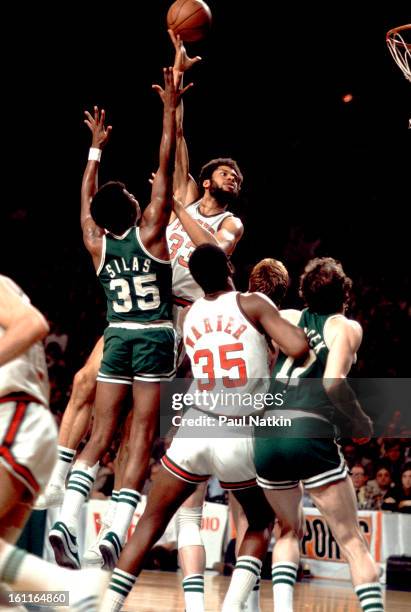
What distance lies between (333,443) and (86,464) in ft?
6.35

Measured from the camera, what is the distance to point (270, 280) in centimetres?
641

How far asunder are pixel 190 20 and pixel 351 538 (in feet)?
13.1

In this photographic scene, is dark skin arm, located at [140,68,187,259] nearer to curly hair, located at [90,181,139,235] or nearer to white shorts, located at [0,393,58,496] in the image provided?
curly hair, located at [90,181,139,235]

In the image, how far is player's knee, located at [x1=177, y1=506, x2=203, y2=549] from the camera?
6.28 meters

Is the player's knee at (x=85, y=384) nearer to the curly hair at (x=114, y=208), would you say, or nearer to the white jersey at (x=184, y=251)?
the white jersey at (x=184, y=251)

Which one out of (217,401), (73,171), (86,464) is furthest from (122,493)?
(73,171)

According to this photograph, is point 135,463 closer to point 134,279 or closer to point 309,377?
point 134,279

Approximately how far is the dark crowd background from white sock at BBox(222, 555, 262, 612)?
841 cm

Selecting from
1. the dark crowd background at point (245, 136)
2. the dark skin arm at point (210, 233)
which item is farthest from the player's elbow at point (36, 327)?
the dark crowd background at point (245, 136)

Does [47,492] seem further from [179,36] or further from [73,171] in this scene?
[73,171]

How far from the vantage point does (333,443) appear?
209 inches

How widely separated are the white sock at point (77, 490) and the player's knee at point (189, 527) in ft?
2.14

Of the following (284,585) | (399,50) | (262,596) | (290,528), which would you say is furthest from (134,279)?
(399,50)

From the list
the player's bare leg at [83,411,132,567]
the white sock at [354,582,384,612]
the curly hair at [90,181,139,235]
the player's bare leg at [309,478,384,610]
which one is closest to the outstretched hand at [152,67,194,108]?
the curly hair at [90,181,139,235]
